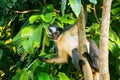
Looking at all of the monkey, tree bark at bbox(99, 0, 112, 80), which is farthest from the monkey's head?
tree bark at bbox(99, 0, 112, 80)

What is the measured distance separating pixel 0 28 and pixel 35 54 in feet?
3.59

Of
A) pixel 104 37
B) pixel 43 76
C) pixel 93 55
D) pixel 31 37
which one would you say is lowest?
pixel 43 76

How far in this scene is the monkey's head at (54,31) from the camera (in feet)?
13.5

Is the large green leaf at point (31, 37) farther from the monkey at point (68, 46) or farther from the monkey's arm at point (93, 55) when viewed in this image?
the monkey's arm at point (93, 55)

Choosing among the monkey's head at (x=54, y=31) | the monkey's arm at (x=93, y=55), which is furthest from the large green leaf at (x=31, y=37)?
the monkey's arm at (x=93, y=55)

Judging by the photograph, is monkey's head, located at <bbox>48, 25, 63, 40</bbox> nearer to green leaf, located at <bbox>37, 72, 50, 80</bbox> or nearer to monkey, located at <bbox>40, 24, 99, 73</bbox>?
monkey, located at <bbox>40, 24, 99, 73</bbox>

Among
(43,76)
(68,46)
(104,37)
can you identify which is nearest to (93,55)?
(68,46)

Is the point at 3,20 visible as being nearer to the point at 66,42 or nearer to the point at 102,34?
the point at 66,42

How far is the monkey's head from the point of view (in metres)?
4.13

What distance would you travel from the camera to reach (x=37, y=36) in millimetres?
3961

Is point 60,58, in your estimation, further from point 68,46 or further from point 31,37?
point 31,37

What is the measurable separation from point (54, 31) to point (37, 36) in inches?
12.4

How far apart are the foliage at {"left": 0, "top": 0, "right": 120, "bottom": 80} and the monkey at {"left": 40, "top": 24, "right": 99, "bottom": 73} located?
0.07m

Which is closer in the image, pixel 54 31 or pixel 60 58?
pixel 54 31
